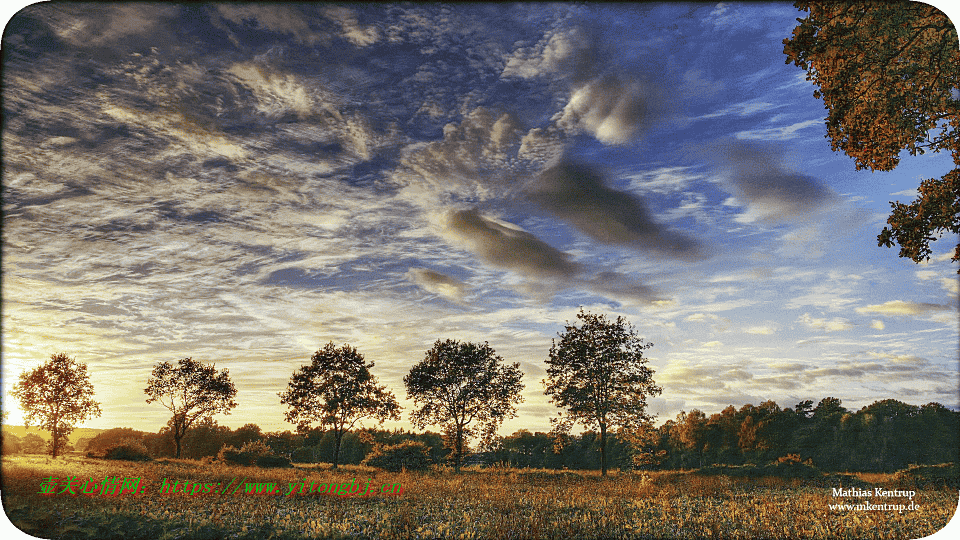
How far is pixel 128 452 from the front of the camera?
1394 inches

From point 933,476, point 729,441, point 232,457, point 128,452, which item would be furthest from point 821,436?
point 128,452

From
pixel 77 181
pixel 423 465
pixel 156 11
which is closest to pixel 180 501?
pixel 77 181

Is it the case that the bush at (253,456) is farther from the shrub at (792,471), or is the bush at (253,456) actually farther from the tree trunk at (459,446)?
the shrub at (792,471)

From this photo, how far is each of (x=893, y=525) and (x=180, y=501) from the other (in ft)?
54.1

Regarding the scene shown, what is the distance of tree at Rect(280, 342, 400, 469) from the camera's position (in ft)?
124

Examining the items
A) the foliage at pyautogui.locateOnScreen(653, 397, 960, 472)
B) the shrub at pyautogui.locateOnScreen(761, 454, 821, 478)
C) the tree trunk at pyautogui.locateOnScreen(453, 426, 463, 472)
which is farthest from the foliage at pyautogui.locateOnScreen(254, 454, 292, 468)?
the shrub at pyautogui.locateOnScreen(761, 454, 821, 478)

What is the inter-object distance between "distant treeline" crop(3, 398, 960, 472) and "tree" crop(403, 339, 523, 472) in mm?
2427

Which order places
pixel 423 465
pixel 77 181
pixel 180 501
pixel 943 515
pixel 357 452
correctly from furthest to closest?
pixel 357 452, pixel 423 465, pixel 180 501, pixel 77 181, pixel 943 515

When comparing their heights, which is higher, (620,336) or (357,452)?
(620,336)

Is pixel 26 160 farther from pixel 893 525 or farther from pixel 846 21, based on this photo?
pixel 893 525

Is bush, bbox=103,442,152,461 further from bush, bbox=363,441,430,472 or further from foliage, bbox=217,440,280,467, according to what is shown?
bush, bbox=363,441,430,472

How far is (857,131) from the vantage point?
9.80 meters

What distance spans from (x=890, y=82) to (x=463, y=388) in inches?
1322

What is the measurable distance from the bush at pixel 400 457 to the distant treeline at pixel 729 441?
137 cm
